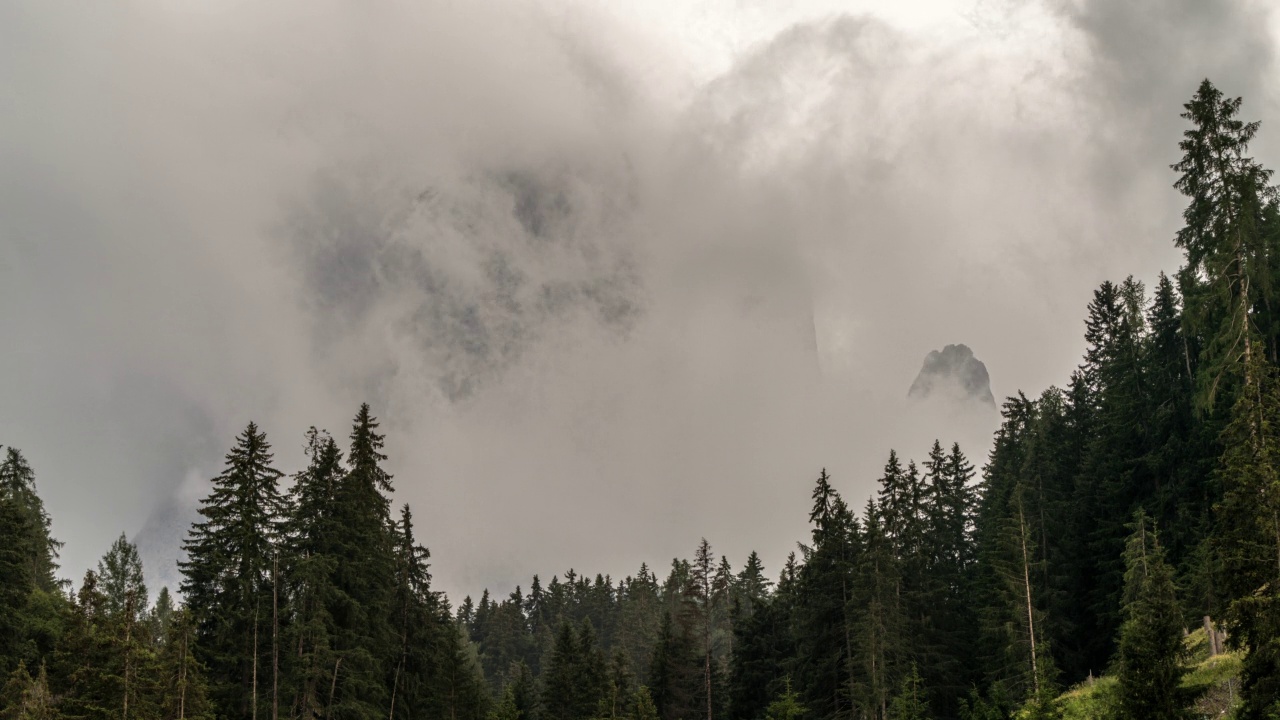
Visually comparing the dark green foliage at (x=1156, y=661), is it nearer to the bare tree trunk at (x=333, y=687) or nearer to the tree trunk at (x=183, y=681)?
the bare tree trunk at (x=333, y=687)

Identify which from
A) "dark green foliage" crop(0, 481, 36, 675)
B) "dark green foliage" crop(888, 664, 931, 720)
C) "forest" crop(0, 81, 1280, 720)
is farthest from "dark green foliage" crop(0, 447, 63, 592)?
"dark green foliage" crop(888, 664, 931, 720)

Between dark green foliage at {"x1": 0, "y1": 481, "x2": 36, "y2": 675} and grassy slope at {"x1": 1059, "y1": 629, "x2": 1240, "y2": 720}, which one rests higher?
dark green foliage at {"x1": 0, "y1": 481, "x2": 36, "y2": 675}

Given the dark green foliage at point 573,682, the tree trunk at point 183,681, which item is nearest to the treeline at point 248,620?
the tree trunk at point 183,681

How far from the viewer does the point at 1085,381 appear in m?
77.2

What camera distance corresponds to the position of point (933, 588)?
213 feet

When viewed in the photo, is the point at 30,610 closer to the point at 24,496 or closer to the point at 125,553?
the point at 24,496

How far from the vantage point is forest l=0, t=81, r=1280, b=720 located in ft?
102

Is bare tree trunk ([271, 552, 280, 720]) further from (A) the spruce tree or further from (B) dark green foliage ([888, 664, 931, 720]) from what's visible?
(B) dark green foliage ([888, 664, 931, 720])

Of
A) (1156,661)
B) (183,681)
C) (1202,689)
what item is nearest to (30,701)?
(183,681)

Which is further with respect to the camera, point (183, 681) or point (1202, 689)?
point (183, 681)

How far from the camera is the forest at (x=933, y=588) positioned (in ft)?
102

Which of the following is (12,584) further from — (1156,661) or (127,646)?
(1156,661)

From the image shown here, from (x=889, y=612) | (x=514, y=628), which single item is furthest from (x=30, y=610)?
(x=514, y=628)

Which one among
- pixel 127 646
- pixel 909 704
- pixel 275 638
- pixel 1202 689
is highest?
pixel 275 638
